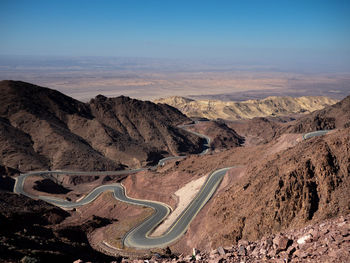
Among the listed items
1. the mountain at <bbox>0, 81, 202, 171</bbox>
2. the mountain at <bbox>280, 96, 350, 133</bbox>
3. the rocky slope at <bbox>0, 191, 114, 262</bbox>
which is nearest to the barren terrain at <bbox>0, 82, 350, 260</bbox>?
the rocky slope at <bbox>0, 191, 114, 262</bbox>

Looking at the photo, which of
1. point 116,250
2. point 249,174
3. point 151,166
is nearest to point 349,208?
point 249,174

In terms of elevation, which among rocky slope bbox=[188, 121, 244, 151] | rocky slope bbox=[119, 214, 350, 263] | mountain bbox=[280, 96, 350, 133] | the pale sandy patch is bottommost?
rocky slope bbox=[188, 121, 244, 151]

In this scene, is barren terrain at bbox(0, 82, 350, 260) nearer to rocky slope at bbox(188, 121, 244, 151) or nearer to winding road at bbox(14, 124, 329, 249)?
winding road at bbox(14, 124, 329, 249)

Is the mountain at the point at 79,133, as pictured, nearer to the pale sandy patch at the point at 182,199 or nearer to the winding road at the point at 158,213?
the winding road at the point at 158,213

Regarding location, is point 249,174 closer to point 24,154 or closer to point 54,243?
point 54,243

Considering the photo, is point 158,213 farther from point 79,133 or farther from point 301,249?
point 79,133

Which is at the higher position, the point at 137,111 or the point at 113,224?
the point at 137,111

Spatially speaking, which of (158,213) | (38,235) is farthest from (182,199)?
(38,235)
